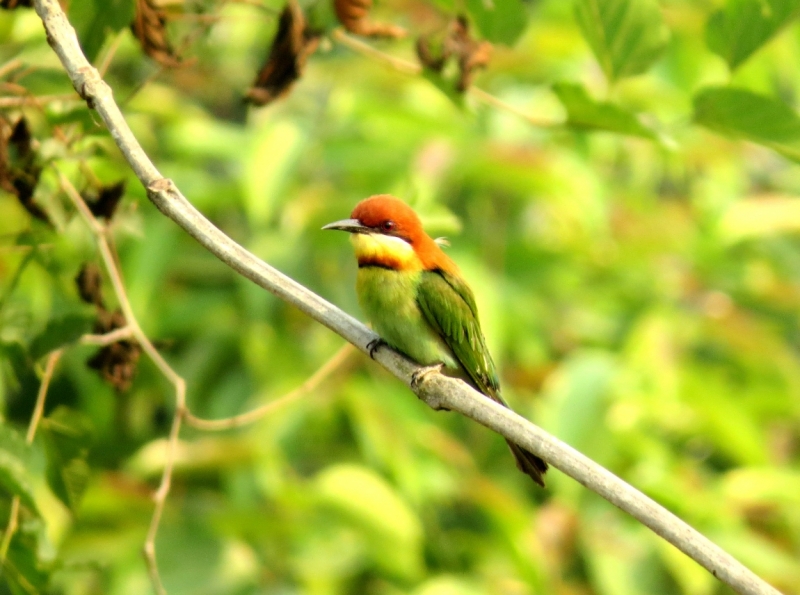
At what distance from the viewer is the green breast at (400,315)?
2.50 metres

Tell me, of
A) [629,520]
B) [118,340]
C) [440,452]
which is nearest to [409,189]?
[118,340]

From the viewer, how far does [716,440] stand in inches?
164

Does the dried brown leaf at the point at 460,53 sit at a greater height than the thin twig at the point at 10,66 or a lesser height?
greater

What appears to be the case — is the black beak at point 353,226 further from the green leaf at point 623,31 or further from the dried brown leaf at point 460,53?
the green leaf at point 623,31

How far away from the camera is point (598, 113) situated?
6.83 ft

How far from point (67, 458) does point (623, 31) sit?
1.32m

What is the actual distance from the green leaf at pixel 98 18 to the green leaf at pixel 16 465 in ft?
2.35

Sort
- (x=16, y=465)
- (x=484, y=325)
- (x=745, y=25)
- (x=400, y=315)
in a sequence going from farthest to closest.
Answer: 1. (x=484, y=325)
2. (x=400, y=315)
3. (x=745, y=25)
4. (x=16, y=465)

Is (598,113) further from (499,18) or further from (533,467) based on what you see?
(533,467)

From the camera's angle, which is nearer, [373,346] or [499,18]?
[373,346]

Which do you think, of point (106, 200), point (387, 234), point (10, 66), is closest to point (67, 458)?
point (106, 200)

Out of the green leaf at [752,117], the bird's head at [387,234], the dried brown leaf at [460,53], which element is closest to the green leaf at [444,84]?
the dried brown leaf at [460,53]

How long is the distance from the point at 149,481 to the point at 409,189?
1536 mm

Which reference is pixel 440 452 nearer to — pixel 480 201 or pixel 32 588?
pixel 480 201
